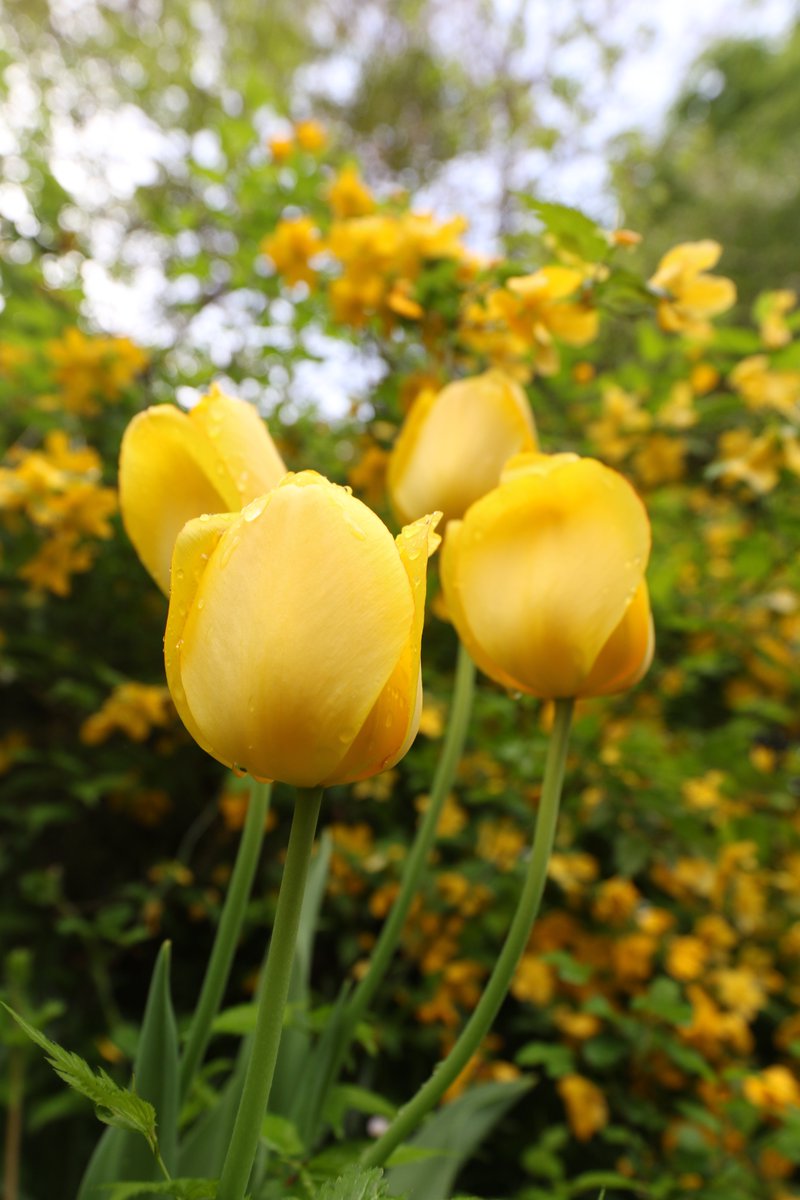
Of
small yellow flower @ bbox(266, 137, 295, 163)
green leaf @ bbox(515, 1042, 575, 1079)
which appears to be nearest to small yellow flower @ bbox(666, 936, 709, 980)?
green leaf @ bbox(515, 1042, 575, 1079)

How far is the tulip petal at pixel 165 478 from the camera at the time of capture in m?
0.40

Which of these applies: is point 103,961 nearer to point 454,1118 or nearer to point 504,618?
point 454,1118

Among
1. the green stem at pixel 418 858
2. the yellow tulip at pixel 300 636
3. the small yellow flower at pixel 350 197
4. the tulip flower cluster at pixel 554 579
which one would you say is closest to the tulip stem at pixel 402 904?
the green stem at pixel 418 858

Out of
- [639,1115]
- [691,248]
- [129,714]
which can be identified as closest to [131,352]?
[129,714]

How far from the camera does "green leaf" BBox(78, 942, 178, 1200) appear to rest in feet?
1.37

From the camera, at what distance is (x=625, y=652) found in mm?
389

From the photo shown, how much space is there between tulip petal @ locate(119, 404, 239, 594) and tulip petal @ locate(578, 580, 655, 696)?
0.20m

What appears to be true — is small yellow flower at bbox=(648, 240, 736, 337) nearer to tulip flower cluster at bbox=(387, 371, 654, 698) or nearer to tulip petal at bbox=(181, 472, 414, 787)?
tulip flower cluster at bbox=(387, 371, 654, 698)

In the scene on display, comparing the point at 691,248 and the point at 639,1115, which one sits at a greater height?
the point at 691,248

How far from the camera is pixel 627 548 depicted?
371mm

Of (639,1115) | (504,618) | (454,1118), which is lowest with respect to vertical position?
(639,1115)

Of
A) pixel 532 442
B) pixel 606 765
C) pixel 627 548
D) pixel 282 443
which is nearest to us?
pixel 627 548

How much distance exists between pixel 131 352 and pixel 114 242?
1.65m

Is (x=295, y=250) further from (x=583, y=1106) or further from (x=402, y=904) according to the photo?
(x=583, y=1106)
